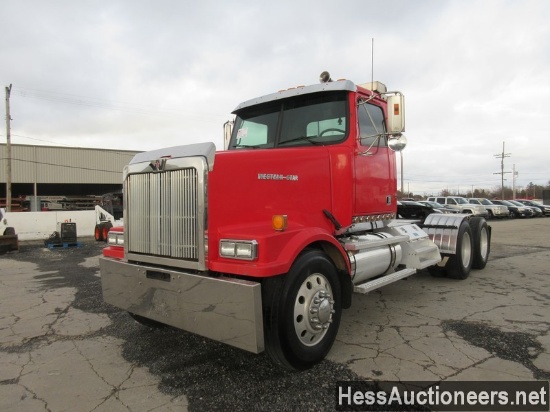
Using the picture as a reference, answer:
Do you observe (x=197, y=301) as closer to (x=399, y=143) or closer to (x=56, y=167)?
(x=399, y=143)

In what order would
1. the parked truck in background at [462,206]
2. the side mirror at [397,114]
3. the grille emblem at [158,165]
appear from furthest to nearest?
the parked truck in background at [462,206], the side mirror at [397,114], the grille emblem at [158,165]

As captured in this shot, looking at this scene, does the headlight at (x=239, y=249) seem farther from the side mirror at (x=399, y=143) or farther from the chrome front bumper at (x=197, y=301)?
the side mirror at (x=399, y=143)

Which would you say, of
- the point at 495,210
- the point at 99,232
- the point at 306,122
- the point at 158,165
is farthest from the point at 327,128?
the point at 495,210

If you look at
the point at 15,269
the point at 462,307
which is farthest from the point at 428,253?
the point at 15,269

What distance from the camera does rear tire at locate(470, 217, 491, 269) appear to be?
25.6 ft

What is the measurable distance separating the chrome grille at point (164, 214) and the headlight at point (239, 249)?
25 centimetres

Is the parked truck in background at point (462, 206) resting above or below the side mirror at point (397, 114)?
below

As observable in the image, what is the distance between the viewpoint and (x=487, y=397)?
9.65 feet

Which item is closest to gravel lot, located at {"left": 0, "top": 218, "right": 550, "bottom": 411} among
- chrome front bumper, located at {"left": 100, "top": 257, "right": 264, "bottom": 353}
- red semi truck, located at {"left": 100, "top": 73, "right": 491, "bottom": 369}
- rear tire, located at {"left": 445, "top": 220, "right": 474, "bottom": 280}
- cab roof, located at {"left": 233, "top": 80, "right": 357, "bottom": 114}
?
red semi truck, located at {"left": 100, "top": 73, "right": 491, "bottom": 369}

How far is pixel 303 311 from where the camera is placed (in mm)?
3273

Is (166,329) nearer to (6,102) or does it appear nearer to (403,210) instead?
(403,210)

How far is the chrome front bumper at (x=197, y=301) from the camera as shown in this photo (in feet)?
9.27

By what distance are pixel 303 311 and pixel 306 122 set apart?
2246 mm

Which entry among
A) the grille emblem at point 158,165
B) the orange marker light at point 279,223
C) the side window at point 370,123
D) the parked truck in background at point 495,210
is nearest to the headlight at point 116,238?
the grille emblem at point 158,165
